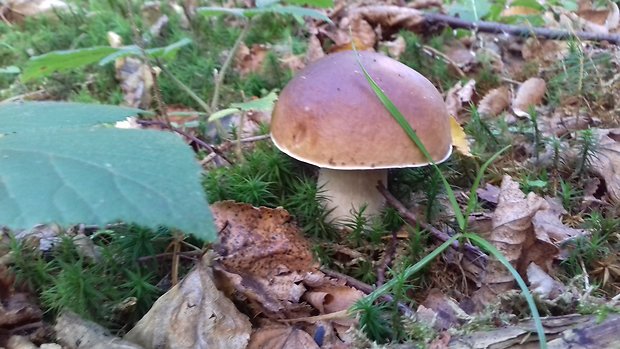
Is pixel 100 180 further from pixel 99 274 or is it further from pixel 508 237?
pixel 508 237

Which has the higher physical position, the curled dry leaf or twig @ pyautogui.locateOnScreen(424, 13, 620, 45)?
the curled dry leaf

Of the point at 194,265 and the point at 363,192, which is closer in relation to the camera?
the point at 194,265

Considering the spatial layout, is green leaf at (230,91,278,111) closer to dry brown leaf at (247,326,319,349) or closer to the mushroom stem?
the mushroom stem

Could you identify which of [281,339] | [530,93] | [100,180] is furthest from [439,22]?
[100,180]

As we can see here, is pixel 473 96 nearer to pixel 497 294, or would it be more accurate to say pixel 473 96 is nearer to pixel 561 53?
pixel 561 53

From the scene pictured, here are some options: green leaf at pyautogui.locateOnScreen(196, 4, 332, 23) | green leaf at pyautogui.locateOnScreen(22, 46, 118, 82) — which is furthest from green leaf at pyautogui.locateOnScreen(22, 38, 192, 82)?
green leaf at pyautogui.locateOnScreen(196, 4, 332, 23)

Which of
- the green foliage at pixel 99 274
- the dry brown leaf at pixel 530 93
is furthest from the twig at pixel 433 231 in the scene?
the dry brown leaf at pixel 530 93

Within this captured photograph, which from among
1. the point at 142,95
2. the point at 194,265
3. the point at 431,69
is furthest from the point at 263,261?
the point at 431,69
